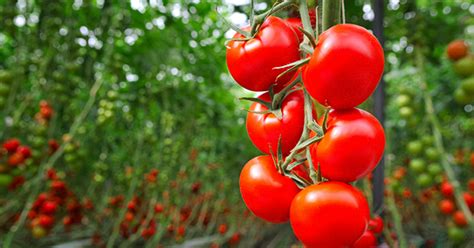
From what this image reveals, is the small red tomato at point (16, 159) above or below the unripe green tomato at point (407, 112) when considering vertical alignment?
above

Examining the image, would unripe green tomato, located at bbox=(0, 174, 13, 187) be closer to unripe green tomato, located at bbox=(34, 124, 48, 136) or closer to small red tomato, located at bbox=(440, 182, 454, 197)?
unripe green tomato, located at bbox=(34, 124, 48, 136)

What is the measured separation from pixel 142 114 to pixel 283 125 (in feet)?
6.52

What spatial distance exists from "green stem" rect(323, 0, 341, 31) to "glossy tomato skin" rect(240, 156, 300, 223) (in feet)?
0.52

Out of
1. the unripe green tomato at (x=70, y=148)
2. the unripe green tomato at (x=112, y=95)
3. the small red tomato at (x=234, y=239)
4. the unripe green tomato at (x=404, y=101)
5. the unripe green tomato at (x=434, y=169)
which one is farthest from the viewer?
the small red tomato at (x=234, y=239)

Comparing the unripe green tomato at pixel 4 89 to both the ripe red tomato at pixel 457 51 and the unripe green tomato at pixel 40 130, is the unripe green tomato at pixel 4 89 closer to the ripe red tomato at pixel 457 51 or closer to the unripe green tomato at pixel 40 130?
the unripe green tomato at pixel 40 130

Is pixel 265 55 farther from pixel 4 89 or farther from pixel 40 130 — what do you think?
pixel 40 130

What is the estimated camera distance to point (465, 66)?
1415mm

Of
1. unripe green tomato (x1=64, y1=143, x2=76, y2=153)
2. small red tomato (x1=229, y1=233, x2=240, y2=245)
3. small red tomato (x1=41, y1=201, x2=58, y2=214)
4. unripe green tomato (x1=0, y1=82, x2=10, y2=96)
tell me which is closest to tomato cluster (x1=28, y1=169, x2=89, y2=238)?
small red tomato (x1=41, y1=201, x2=58, y2=214)

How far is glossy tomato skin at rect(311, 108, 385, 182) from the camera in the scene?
40cm

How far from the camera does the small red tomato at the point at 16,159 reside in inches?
57.5

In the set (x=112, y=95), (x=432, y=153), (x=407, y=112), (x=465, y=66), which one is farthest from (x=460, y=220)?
(x=112, y=95)

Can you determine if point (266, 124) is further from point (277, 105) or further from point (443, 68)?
point (443, 68)

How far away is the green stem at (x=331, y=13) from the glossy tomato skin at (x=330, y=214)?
151 millimetres

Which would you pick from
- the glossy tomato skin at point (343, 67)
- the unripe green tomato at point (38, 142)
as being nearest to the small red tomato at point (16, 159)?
the unripe green tomato at point (38, 142)
